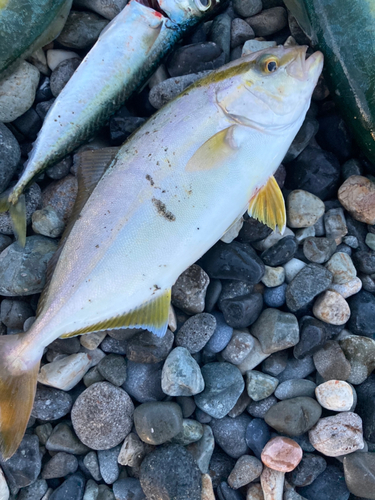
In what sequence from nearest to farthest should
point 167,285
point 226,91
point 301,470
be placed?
1. point 226,91
2. point 167,285
3. point 301,470

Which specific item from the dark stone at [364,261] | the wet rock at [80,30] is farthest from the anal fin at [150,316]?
the wet rock at [80,30]

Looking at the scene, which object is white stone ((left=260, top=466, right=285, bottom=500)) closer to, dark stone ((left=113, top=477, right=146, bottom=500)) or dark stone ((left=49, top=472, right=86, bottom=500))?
dark stone ((left=113, top=477, right=146, bottom=500))

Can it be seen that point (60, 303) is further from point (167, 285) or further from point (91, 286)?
point (167, 285)

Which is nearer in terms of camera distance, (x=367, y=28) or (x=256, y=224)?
(x=367, y=28)

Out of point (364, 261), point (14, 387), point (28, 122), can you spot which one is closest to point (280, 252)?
point (364, 261)

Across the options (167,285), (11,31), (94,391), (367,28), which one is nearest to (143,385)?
(94,391)

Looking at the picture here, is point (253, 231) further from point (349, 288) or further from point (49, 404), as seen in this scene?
point (49, 404)

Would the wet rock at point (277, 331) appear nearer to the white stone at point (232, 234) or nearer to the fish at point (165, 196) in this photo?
the white stone at point (232, 234)
